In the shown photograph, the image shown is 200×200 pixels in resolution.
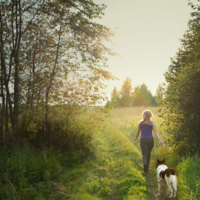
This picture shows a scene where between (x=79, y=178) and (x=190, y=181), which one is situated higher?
(x=190, y=181)

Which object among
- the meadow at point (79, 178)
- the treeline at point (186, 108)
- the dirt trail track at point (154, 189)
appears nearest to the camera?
the meadow at point (79, 178)

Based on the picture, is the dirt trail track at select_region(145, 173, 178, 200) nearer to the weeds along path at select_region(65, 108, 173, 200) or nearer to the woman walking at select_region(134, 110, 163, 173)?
the weeds along path at select_region(65, 108, 173, 200)

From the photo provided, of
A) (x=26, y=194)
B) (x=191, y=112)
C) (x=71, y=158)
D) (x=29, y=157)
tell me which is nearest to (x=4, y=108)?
(x=29, y=157)

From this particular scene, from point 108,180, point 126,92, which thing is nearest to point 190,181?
point 108,180

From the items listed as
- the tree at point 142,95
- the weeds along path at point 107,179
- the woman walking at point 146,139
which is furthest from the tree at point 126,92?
the woman walking at point 146,139

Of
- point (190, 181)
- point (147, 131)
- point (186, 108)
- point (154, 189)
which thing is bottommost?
point (154, 189)

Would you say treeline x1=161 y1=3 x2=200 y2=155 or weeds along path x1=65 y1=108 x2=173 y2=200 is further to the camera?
treeline x1=161 y1=3 x2=200 y2=155

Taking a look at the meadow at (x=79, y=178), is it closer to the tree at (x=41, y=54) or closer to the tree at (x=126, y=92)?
the tree at (x=41, y=54)

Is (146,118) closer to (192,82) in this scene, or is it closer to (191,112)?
(191,112)

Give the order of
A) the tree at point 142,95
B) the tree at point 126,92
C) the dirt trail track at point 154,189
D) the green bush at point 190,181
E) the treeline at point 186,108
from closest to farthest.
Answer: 1. the green bush at point 190,181
2. the dirt trail track at point 154,189
3. the treeline at point 186,108
4. the tree at point 126,92
5. the tree at point 142,95

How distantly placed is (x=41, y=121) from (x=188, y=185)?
18.8 feet

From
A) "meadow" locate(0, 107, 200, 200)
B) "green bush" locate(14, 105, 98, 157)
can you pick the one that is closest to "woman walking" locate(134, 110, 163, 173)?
"meadow" locate(0, 107, 200, 200)

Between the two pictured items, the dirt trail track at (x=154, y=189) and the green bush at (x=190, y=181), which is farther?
the dirt trail track at (x=154, y=189)

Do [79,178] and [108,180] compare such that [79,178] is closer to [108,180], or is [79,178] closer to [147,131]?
[108,180]
